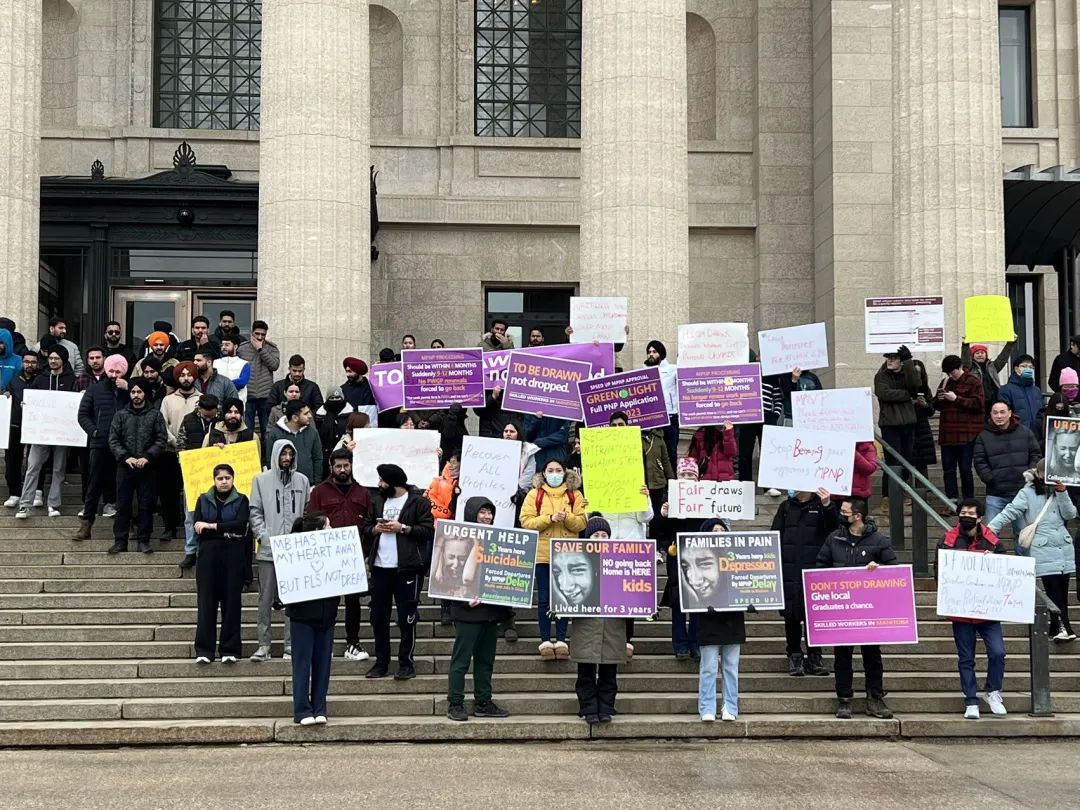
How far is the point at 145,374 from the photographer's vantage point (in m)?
16.8

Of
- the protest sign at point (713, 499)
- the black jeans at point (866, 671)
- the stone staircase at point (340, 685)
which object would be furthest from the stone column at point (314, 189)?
the black jeans at point (866, 671)

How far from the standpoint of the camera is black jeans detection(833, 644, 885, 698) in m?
12.9

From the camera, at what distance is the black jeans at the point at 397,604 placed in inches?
519

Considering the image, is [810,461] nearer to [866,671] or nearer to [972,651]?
[866,671]

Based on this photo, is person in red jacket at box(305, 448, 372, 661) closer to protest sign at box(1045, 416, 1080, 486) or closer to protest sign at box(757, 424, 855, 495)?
protest sign at box(757, 424, 855, 495)

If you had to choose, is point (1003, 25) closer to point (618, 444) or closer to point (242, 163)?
point (242, 163)

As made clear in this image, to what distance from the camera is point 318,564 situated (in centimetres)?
1230

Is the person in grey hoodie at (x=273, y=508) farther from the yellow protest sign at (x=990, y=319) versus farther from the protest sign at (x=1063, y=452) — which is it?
the yellow protest sign at (x=990, y=319)

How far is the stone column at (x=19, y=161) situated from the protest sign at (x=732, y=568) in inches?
471

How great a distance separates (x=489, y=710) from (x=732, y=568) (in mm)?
2490

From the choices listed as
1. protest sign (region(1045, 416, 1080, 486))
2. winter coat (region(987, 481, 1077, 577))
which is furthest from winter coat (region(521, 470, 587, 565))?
protest sign (region(1045, 416, 1080, 486))

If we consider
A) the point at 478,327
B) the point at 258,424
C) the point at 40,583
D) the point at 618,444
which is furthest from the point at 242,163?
the point at 618,444

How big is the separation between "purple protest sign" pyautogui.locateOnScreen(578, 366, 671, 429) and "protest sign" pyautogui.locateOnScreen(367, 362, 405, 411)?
2405 millimetres

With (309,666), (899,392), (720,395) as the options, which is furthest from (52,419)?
(899,392)
